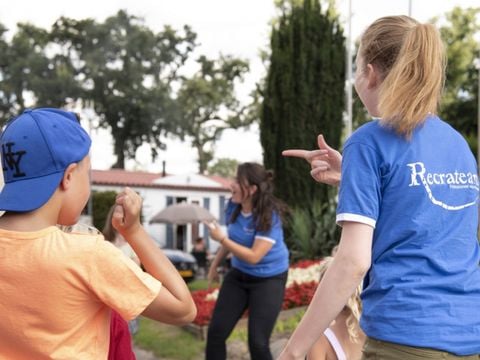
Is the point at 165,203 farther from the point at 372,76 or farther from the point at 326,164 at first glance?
the point at 372,76

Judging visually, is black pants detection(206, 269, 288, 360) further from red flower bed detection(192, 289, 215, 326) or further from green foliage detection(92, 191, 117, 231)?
green foliage detection(92, 191, 117, 231)

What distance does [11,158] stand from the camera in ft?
5.56

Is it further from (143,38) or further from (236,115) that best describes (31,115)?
(236,115)

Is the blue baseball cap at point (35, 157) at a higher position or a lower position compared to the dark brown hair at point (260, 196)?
higher

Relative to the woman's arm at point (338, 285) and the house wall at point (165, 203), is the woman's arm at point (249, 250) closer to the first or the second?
the woman's arm at point (338, 285)

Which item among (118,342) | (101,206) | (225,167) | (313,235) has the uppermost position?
(118,342)

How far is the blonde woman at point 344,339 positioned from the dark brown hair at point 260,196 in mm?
2445

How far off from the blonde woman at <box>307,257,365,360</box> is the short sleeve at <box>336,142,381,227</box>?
3.38 feet

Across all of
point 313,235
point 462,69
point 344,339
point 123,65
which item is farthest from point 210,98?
Result: point 344,339

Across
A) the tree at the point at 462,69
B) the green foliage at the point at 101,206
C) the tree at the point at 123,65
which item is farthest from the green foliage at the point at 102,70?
the tree at the point at 462,69

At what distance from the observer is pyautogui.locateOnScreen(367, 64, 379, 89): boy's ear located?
1954 mm

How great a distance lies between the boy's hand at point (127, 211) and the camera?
5.87 ft

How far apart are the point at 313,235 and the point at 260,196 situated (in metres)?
9.49

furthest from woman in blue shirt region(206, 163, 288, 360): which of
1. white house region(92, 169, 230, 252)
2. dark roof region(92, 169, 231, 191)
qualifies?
dark roof region(92, 169, 231, 191)
